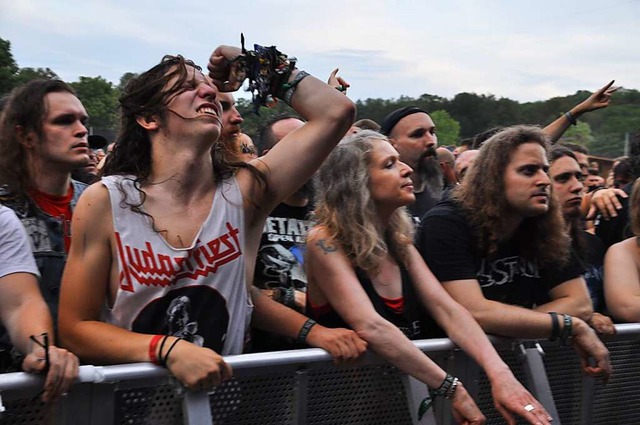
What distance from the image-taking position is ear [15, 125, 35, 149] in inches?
134

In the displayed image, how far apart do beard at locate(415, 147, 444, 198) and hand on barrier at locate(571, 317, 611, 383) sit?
6.56 feet

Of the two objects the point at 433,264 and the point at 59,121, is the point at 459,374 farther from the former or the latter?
the point at 59,121

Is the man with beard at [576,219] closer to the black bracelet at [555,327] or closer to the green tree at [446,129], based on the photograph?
the black bracelet at [555,327]

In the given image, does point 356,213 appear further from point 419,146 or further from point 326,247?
point 419,146

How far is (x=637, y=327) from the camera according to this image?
3.70 m

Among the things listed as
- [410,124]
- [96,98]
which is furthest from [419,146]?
[96,98]

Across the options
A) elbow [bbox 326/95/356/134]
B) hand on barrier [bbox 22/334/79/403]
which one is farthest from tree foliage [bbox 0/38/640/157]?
hand on barrier [bbox 22/334/79/403]

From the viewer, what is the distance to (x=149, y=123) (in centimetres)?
272

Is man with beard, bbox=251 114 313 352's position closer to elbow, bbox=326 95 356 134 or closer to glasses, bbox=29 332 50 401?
elbow, bbox=326 95 356 134

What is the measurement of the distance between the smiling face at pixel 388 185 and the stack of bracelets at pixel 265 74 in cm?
76

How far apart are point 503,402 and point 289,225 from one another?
1.32 meters

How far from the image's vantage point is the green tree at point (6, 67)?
676 cm

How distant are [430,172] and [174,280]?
3.15 metres

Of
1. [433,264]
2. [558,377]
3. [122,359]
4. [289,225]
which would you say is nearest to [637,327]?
[558,377]
